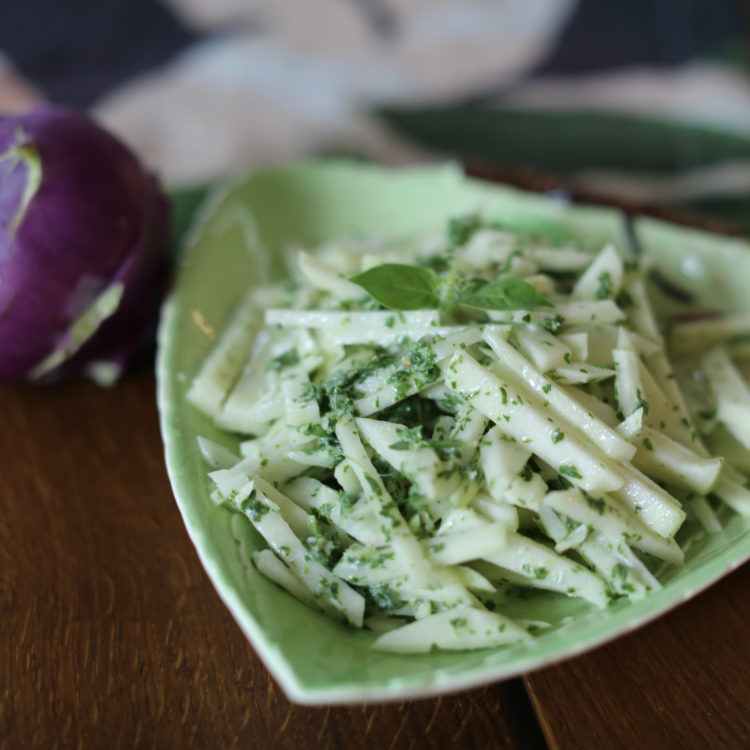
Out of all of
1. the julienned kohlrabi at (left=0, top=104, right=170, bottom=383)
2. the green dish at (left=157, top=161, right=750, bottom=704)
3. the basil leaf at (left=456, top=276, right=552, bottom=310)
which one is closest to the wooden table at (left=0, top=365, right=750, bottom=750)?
the green dish at (left=157, top=161, right=750, bottom=704)

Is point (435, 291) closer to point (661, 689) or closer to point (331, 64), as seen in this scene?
point (661, 689)

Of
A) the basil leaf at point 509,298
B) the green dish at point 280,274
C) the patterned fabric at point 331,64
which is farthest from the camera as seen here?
the patterned fabric at point 331,64

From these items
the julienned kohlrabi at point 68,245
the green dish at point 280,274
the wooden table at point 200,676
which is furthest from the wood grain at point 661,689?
the julienned kohlrabi at point 68,245

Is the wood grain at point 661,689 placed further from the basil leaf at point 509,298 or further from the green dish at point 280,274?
the basil leaf at point 509,298

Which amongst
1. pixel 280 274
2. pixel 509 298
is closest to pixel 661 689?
pixel 509 298

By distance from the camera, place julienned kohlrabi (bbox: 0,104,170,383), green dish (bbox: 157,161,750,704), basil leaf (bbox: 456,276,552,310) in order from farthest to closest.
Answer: julienned kohlrabi (bbox: 0,104,170,383) → basil leaf (bbox: 456,276,552,310) → green dish (bbox: 157,161,750,704)

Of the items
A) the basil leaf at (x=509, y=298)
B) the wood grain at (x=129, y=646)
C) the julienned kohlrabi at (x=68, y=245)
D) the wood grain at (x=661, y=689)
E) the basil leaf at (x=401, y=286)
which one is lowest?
the wood grain at (x=661, y=689)

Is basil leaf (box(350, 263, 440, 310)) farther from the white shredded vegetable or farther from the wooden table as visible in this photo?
the wooden table
